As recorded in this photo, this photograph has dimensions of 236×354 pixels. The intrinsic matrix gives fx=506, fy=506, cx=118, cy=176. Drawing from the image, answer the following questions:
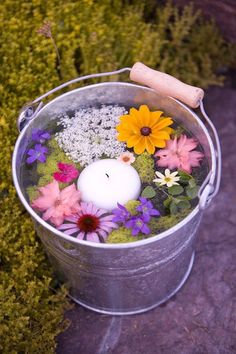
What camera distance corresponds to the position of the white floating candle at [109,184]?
1.55 m

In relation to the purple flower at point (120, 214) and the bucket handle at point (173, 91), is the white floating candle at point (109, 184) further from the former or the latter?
the bucket handle at point (173, 91)

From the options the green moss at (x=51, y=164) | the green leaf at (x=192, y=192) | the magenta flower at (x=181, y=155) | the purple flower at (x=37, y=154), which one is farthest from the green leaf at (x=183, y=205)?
the purple flower at (x=37, y=154)

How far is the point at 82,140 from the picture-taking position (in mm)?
1756

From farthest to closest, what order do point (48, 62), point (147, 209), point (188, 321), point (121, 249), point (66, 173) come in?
point (48, 62) → point (188, 321) → point (66, 173) → point (147, 209) → point (121, 249)

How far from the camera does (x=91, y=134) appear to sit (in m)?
1.77

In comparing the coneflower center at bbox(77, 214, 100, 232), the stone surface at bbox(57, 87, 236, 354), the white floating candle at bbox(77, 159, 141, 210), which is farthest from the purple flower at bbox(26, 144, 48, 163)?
the stone surface at bbox(57, 87, 236, 354)

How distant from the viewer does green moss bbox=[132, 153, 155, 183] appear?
165 cm

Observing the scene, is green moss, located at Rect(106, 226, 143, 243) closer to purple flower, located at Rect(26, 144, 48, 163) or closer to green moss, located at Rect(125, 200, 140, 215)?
green moss, located at Rect(125, 200, 140, 215)

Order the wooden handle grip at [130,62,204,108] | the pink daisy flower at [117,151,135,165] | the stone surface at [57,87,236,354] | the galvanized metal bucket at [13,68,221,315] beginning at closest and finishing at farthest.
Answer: the galvanized metal bucket at [13,68,221,315]
the wooden handle grip at [130,62,204,108]
the pink daisy flower at [117,151,135,165]
the stone surface at [57,87,236,354]

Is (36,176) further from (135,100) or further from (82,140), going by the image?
(135,100)

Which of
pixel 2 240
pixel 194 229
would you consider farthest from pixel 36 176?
pixel 194 229

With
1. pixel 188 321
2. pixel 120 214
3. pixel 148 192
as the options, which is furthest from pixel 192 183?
pixel 188 321

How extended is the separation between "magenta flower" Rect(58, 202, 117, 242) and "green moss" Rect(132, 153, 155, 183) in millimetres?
190

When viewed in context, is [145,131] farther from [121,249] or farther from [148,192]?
A: [121,249]
